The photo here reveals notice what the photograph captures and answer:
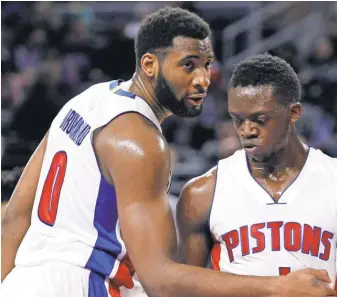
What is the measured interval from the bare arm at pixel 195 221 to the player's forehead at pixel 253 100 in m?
0.38

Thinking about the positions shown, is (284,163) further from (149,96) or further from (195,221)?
(149,96)

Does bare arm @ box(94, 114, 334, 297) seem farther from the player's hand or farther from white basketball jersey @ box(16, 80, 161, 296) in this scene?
white basketball jersey @ box(16, 80, 161, 296)

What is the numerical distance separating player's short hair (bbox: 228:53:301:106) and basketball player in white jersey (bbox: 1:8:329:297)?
0.59ft

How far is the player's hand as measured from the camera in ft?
8.93

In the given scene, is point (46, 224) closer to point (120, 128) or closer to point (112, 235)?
point (112, 235)

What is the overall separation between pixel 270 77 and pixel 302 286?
0.97 m

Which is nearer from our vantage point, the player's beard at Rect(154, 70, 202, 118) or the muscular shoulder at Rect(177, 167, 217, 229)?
the player's beard at Rect(154, 70, 202, 118)

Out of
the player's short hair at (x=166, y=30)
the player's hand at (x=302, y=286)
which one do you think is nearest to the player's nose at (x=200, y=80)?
the player's short hair at (x=166, y=30)

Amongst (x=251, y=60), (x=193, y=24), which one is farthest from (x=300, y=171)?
(x=193, y=24)

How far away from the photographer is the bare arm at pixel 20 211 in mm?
3373

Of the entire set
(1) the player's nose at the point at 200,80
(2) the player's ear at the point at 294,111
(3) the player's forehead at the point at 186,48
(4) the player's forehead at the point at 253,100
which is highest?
(3) the player's forehead at the point at 186,48

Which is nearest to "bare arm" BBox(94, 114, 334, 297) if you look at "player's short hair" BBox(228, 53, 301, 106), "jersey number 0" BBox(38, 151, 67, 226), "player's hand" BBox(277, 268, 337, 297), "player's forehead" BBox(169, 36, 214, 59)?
"player's hand" BBox(277, 268, 337, 297)

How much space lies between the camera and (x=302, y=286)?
2.73 metres

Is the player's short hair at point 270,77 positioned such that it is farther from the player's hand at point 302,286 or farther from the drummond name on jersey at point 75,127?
the player's hand at point 302,286
